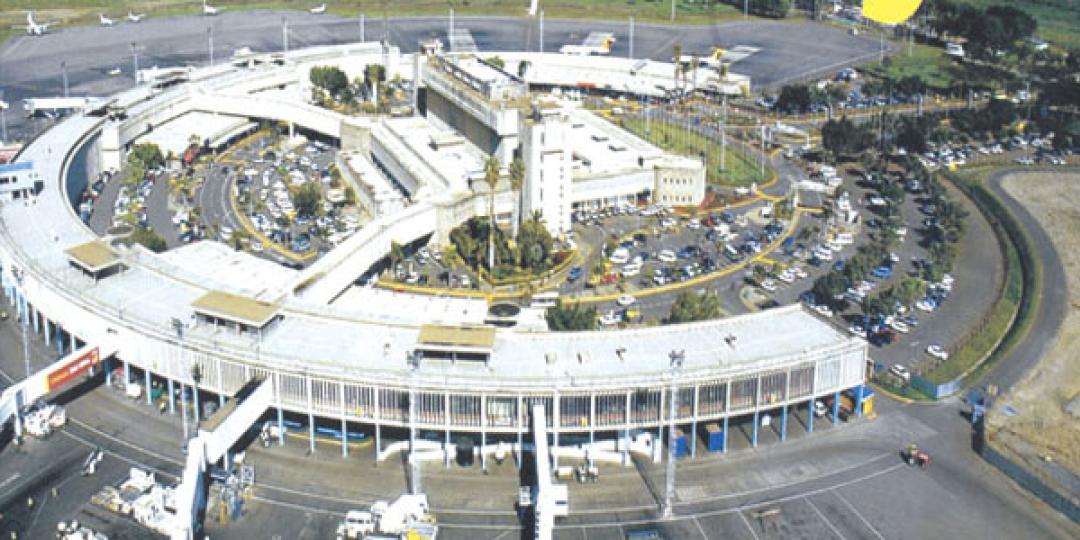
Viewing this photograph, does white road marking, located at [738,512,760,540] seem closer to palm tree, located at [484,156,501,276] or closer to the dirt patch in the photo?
the dirt patch

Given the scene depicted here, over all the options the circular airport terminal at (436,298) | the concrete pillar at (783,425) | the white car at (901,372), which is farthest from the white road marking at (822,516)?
the white car at (901,372)

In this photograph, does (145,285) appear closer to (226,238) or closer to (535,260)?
(226,238)

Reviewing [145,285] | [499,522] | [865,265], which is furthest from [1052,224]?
[145,285]

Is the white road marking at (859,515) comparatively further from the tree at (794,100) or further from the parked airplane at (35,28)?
the parked airplane at (35,28)

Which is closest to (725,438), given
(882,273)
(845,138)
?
(882,273)

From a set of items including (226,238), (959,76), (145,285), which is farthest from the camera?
(959,76)

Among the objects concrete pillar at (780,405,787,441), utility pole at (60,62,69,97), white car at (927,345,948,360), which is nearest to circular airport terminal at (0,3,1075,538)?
concrete pillar at (780,405,787,441)
